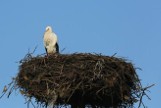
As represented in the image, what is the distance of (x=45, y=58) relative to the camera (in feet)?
41.7

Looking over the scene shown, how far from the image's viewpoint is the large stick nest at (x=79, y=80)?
472 inches

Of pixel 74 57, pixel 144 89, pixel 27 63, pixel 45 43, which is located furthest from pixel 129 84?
pixel 45 43

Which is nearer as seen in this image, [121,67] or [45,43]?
[121,67]

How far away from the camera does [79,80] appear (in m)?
12.0

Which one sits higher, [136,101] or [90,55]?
[90,55]

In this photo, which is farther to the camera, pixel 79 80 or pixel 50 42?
pixel 50 42

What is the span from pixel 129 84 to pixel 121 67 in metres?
0.43

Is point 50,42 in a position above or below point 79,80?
above

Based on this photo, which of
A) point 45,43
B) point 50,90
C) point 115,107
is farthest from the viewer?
point 45,43

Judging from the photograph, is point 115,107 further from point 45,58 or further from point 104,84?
point 45,58

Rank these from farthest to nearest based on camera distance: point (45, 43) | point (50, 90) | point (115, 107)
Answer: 1. point (45, 43)
2. point (115, 107)
3. point (50, 90)

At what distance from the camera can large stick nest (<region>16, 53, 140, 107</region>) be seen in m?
12.0

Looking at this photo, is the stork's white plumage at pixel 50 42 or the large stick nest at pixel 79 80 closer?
the large stick nest at pixel 79 80

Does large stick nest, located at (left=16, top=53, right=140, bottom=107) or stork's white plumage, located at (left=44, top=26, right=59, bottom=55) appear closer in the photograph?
large stick nest, located at (left=16, top=53, right=140, bottom=107)
